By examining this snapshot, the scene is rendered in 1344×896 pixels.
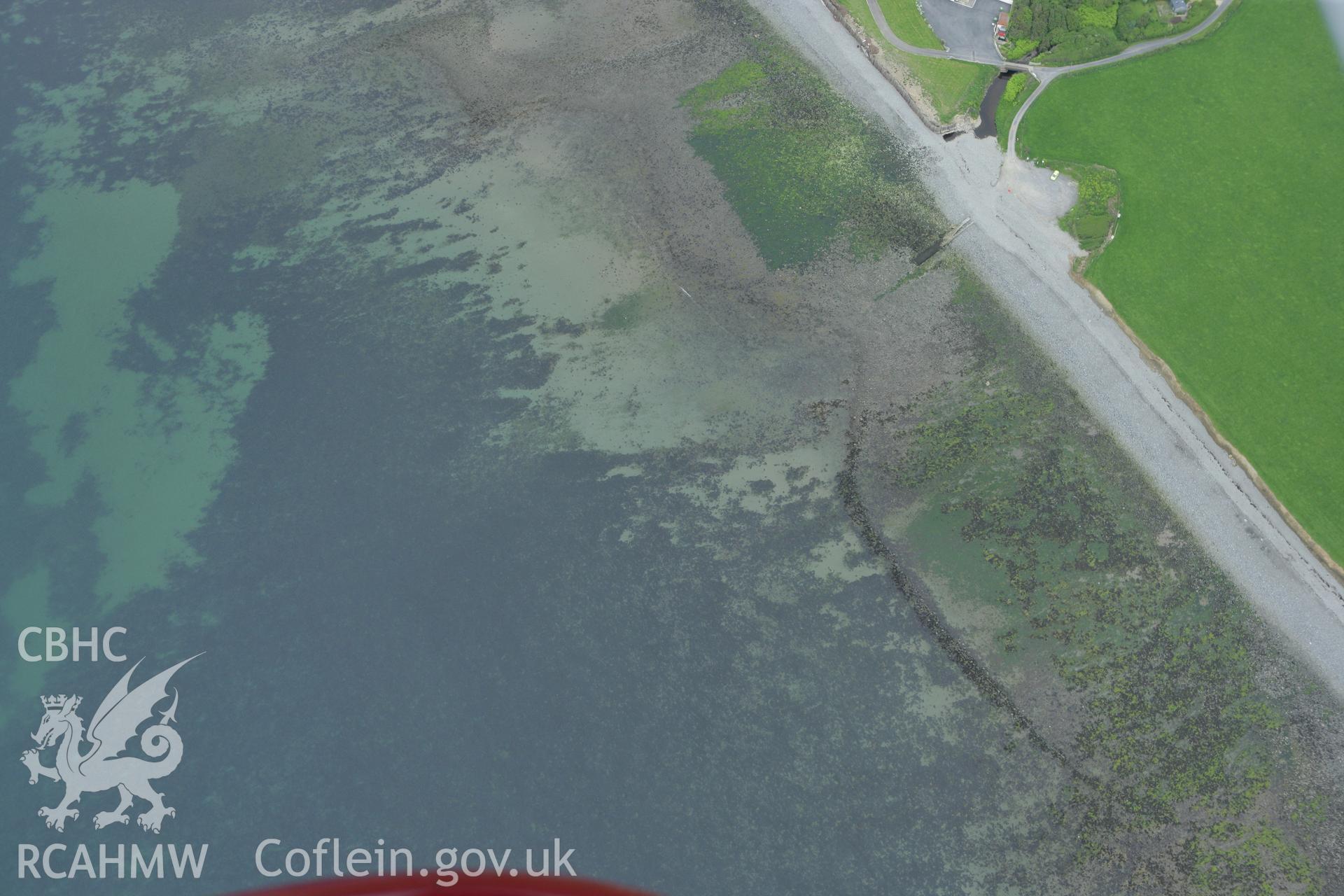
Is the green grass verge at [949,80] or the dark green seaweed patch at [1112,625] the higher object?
the green grass verge at [949,80]

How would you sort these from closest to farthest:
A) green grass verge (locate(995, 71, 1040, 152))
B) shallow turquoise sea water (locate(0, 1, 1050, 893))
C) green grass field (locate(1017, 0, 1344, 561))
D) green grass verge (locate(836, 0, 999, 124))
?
shallow turquoise sea water (locate(0, 1, 1050, 893))
green grass field (locate(1017, 0, 1344, 561))
green grass verge (locate(995, 71, 1040, 152))
green grass verge (locate(836, 0, 999, 124))

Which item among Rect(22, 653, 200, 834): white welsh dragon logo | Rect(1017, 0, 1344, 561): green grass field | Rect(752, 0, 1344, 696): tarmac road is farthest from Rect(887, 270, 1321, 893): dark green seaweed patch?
Rect(22, 653, 200, 834): white welsh dragon logo

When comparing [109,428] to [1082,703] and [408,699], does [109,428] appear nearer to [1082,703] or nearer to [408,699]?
[408,699]

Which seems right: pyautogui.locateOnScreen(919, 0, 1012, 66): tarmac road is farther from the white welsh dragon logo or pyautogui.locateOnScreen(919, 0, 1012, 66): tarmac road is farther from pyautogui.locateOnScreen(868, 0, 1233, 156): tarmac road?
the white welsh dragon logo

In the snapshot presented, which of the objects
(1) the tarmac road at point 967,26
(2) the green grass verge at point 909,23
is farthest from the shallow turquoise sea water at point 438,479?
(1) the tarmac road at point 967,26

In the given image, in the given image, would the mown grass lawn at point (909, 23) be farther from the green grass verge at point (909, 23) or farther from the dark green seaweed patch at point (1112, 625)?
the dark green seaweed patch at point (1112, 625)

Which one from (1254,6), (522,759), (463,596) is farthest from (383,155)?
(1254,6)
